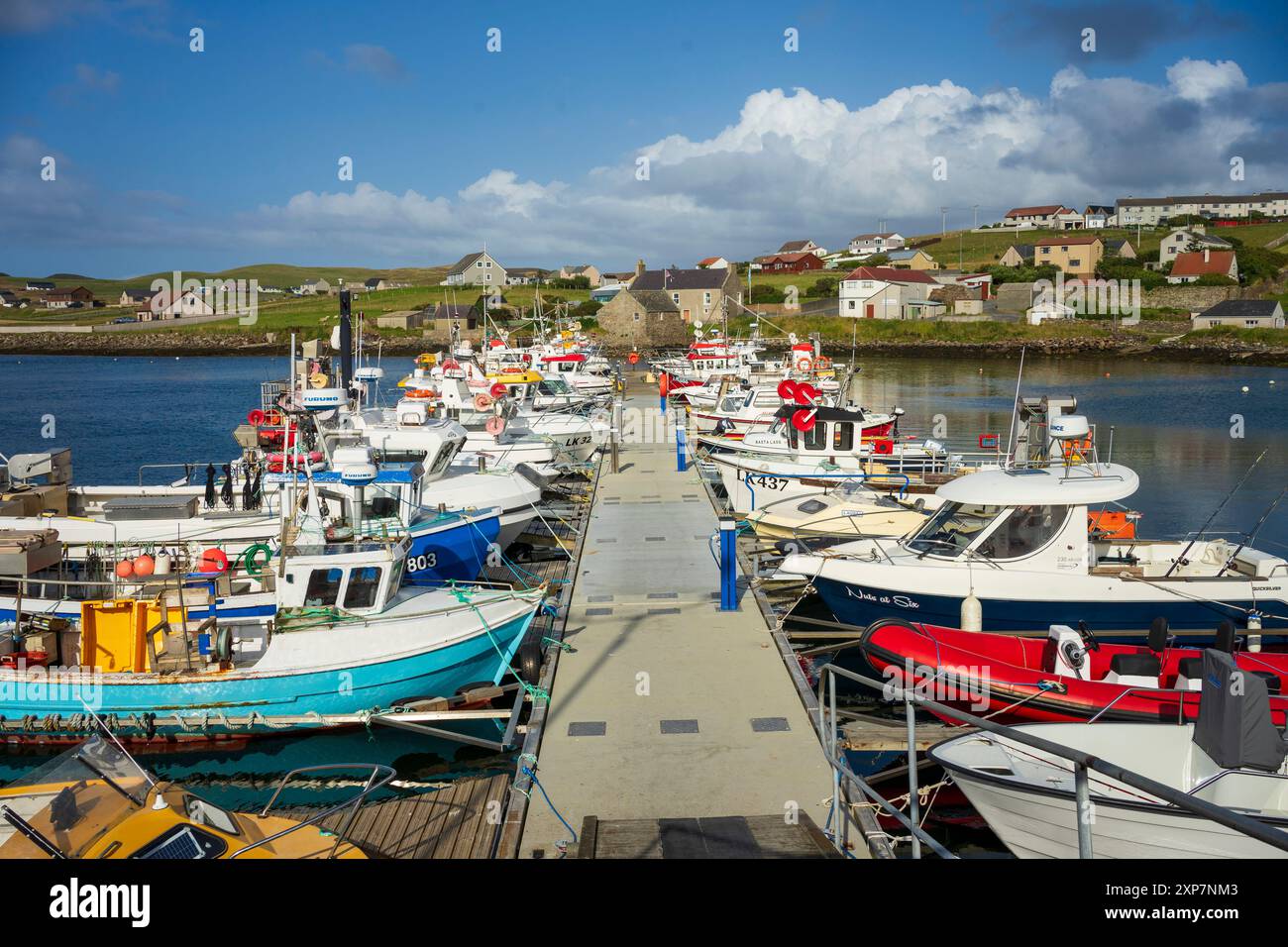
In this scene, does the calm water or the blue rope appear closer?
the blue rope

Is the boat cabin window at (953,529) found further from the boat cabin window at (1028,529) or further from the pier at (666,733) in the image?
the pier at (666,733)

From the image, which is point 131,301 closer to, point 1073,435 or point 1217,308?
point 1217,308

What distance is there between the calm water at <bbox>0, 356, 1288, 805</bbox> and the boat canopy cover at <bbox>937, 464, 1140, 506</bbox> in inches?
286

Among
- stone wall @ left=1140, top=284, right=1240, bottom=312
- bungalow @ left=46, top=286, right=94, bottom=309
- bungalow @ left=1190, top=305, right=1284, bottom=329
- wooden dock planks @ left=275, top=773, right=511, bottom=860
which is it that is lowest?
wooden dock planks @ left=275, top=773, right=511, bottom=860

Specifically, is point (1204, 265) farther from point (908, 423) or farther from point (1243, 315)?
point (908, 423)

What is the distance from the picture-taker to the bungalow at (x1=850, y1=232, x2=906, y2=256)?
167 meters

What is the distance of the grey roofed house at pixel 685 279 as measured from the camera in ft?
364

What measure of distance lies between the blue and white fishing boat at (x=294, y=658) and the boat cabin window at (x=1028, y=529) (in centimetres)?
677

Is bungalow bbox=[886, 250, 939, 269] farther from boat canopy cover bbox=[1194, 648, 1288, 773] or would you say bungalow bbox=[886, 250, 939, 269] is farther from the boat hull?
boat canopy cover bbox=[1194, 648, 1288, 773]

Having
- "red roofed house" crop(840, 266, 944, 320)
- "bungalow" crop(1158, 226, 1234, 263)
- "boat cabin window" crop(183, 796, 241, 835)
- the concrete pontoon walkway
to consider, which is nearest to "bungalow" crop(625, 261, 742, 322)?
"red roofed house" crop(840, 266, 944, 320)

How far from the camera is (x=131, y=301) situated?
17612 cm

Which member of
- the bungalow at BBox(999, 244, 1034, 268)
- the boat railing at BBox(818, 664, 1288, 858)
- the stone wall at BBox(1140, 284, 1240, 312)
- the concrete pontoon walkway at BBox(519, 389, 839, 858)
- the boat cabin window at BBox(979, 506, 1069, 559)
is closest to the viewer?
the boat railing at BBox(818, 664, 1288, 858)
